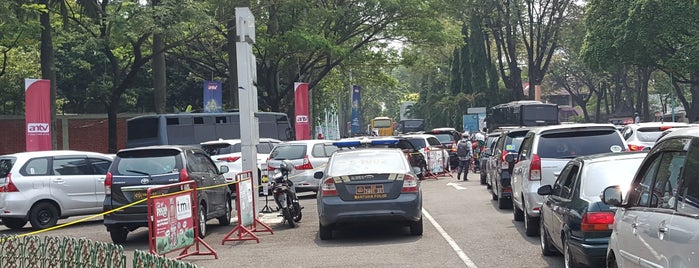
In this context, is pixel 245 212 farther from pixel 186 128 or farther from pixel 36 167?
pixel 186 128

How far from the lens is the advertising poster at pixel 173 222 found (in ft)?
33.8

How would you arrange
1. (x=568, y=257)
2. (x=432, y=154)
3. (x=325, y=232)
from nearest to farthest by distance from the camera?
(x=568, y=257) → (x=325, y=232) → (x=432, y=154)

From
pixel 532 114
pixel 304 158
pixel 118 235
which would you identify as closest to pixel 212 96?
pixel 304 158

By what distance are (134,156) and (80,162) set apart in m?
4.19

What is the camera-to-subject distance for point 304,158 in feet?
74.7

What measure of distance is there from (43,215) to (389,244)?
812 cm

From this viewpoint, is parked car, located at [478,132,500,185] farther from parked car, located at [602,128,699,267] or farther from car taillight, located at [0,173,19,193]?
parked car, located at [602,128,699,267]

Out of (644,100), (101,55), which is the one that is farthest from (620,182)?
(644,100)

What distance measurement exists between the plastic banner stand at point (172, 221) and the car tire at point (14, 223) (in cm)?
669

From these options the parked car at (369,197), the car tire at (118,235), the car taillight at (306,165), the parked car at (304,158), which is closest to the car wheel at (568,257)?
the parked car at (369,197)

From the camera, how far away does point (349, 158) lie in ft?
45.8

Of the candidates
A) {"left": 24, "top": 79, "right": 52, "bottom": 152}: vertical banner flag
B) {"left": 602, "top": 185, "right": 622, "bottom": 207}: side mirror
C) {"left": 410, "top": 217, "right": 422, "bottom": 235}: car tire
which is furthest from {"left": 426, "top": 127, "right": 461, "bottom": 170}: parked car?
{"left": 602, "top": 185, "right": 622, "bottom": 207}: side mirror

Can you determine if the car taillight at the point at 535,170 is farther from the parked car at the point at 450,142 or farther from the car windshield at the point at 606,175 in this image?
the parked car at the point at 450,142

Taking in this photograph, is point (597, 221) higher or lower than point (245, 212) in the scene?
higher
